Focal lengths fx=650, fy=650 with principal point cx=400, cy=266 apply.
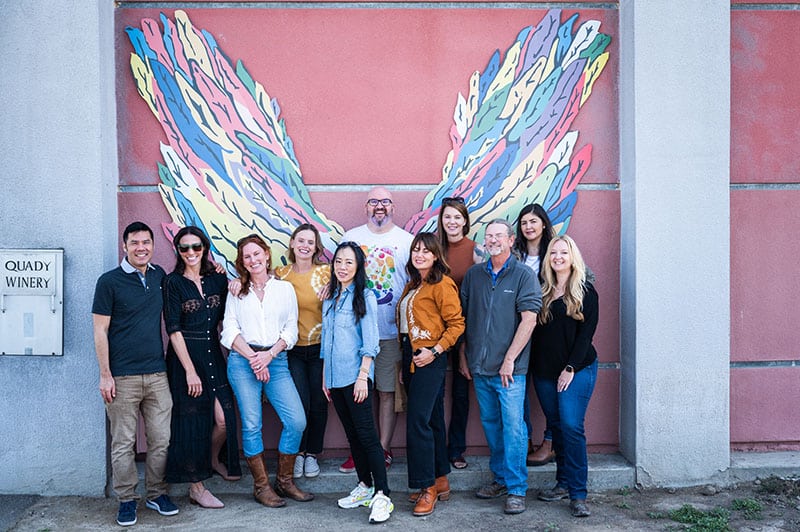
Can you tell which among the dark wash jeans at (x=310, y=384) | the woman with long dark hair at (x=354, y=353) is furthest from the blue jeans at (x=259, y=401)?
the woman with long dark hair at (x=354, y=353)

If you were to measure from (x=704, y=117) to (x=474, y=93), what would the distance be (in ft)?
5.82

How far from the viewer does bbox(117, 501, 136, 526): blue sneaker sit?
4309 millimetres

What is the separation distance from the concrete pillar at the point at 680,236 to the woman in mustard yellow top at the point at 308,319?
2.42m

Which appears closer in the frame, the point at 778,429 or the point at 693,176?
the point at 693,176

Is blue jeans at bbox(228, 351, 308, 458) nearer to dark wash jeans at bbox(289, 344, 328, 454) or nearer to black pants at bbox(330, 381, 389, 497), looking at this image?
dark wash jeans at bbox(289, 344, 328, 454)

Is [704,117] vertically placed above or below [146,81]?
below

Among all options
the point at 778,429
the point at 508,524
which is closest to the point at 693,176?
the point at 778,429

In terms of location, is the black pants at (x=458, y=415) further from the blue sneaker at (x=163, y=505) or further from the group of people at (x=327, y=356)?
the blue sneaker at (x=163, y=505)

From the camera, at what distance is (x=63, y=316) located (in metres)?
4.83

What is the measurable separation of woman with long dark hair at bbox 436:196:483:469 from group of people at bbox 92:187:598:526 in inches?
7.8

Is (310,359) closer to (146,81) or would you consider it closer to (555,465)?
(555,465)

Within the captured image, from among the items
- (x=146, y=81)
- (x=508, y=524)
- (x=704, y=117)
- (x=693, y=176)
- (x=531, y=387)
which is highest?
(x=146, y=81)

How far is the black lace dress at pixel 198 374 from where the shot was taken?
4.42 meters

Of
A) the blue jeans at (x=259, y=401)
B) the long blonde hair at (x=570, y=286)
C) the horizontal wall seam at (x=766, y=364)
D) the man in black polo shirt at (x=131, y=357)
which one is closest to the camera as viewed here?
the man in black polo shirt at (x=131, y=357)
